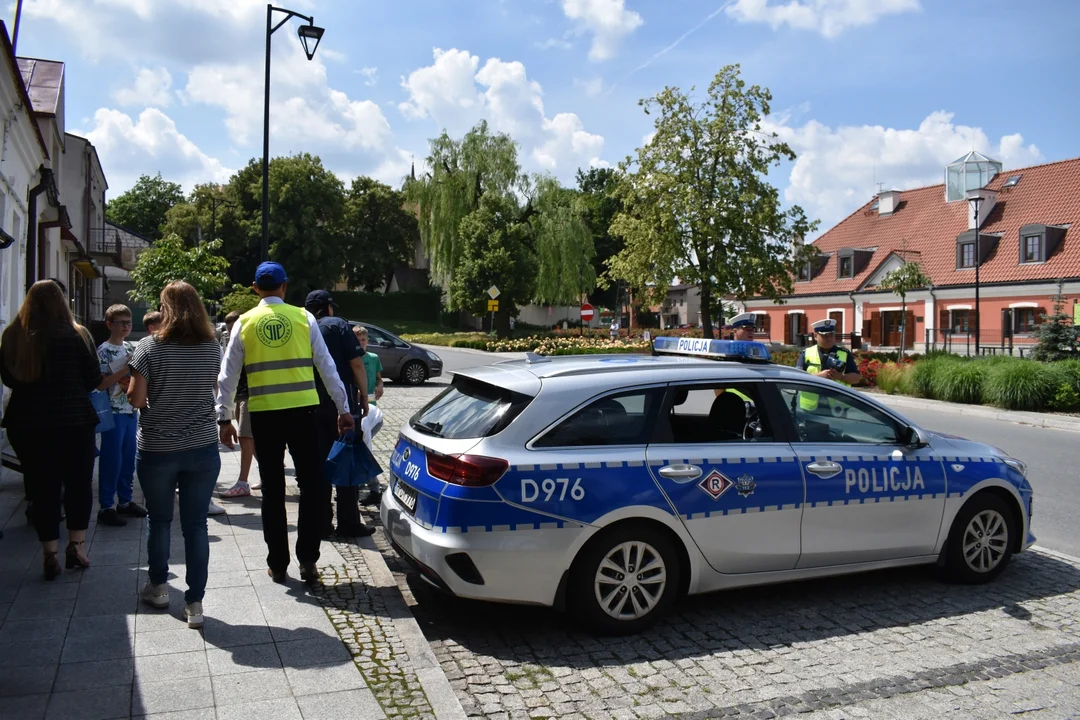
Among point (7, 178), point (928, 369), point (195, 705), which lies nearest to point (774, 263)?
point (928, 369)

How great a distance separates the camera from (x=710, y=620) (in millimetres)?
5133

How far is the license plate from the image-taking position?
4.97 metres

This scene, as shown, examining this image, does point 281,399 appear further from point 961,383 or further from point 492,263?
point 492,263

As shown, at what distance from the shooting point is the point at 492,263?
145 ft

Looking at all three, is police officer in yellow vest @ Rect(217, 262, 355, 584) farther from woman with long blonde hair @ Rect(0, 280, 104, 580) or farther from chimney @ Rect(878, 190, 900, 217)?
chimney @ Rect(878, 190, 900, 217)

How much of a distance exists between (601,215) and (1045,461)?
61.3 m

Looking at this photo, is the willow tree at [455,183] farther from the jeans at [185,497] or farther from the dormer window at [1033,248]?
the jeans at [185,497]

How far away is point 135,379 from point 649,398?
284 centimetres

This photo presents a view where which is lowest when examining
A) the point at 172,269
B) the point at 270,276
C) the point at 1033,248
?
the point at 270,276

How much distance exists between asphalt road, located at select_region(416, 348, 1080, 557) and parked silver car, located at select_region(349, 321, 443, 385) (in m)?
11.3

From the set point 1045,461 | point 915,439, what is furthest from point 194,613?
point 1045,461

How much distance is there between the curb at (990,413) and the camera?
15521 millimetres

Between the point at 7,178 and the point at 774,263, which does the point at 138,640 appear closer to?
the point at 7,178

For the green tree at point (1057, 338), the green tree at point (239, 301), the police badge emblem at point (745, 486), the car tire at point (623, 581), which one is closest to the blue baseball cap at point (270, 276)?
the car tire at point (623, 581)
